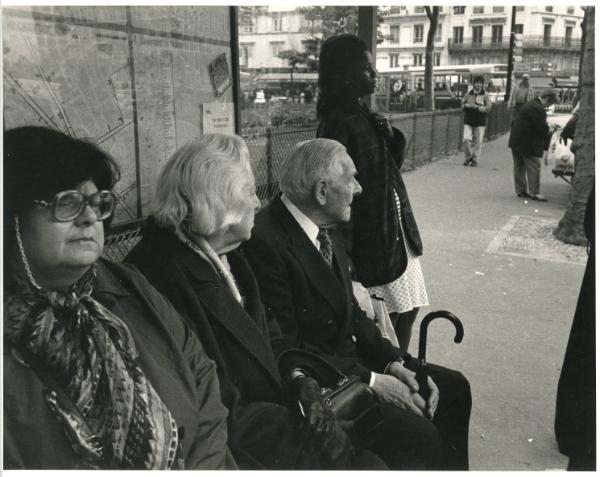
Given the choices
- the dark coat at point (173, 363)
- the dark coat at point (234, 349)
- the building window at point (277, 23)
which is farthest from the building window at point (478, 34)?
the dark coat at point (173, 363)

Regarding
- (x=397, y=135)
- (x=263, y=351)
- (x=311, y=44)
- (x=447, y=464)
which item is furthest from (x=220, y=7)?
(x=311, y=44)

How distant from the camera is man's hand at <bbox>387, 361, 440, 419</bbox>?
2480 millimetres

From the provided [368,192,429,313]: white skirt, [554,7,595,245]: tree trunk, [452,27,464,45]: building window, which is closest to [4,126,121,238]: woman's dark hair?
[368,192,429,313]: white skirt

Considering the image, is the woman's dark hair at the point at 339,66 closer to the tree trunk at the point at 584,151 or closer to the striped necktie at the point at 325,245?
the striped necktie at the point at 325,245

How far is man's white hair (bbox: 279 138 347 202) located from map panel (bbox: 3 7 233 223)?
0.53 m

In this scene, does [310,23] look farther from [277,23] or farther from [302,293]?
[302,293]

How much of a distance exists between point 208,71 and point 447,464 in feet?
6.87

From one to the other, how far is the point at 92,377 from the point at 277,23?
12.7ft

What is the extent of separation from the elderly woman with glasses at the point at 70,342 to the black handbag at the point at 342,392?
555 mm

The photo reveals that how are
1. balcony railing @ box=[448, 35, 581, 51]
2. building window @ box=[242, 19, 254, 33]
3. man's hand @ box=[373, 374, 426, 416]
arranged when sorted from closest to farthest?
man's hand @ box=[373, 374, 426, 416], building window @ box=[242, 19, 254, 33], balcony railing @ box=[448, 35, 581, 51]

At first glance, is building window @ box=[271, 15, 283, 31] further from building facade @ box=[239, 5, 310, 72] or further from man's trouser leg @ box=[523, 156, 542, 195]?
man's trouser leg @ box=[523, 156, 542, 195]

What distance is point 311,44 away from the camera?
969 cm

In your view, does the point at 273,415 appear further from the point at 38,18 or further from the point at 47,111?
the point at 38,18

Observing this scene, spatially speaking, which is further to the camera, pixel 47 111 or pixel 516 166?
pixel 516 166
